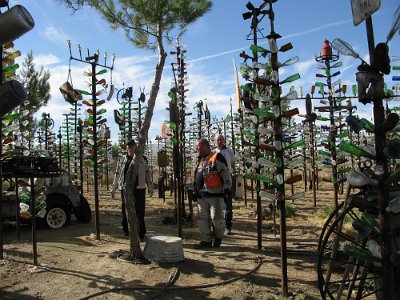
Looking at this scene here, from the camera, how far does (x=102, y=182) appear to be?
2503 cm

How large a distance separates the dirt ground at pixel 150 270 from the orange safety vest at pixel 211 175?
3.34 ft

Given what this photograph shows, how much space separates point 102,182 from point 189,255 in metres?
20.4

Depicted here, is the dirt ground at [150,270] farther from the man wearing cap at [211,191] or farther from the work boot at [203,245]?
the man wearing cap at [211,191]

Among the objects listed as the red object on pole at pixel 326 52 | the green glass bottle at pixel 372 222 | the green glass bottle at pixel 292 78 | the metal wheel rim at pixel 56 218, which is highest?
the red object on pole at pixel 326 52

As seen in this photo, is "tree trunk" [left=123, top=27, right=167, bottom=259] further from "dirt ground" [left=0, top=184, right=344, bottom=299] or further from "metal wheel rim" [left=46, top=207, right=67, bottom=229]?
"metal wheel rim" [left=46, top=207, right=67, bottom=229]

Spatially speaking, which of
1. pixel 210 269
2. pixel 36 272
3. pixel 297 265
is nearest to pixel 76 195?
pixel 36 272

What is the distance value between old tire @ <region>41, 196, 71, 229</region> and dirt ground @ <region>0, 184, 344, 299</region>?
655mm

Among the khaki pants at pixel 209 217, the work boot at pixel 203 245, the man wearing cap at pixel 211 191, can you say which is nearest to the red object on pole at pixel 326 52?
the man wearing cap at pixel 211 191

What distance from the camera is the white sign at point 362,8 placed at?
7.43 ft

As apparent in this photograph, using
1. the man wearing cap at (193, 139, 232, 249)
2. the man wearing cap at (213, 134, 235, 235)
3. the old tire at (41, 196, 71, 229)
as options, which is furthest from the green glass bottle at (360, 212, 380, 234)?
the old tire at (41, 196, 71, 229)

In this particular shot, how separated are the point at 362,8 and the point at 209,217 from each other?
4.35 meters

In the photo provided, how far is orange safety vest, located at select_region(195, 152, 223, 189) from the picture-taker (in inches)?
232

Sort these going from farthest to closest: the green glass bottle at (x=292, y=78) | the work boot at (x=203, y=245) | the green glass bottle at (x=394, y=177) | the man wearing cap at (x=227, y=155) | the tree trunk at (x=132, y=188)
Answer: the man wearing cap at (x=227, y=155) → the work boot at (x=203, y=245) → the tree trunk at (x=132, y=188) → the green glass bottle at (x=292, y=78) → the green glass bottle at (x=394, y=177)

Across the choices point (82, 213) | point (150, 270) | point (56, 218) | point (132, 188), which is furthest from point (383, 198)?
point (82, 213)
